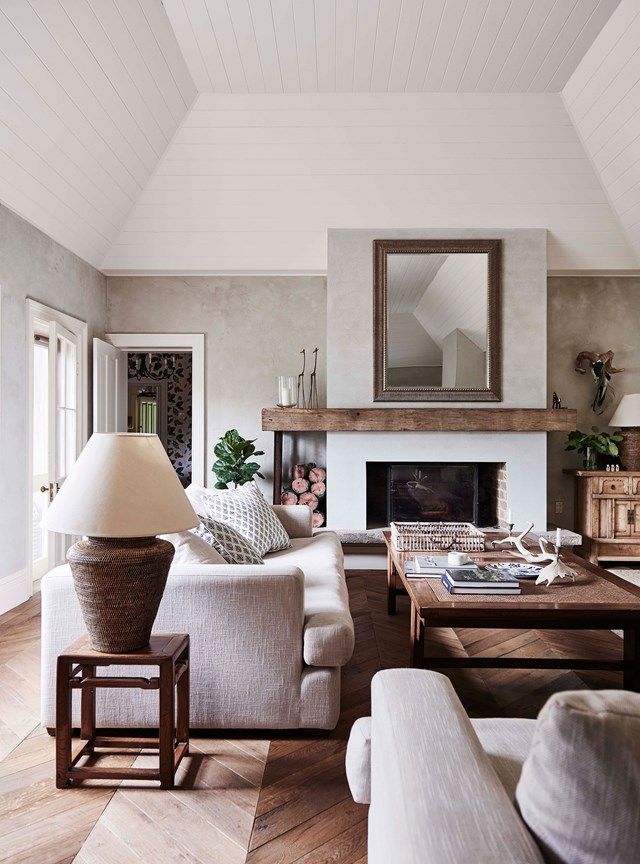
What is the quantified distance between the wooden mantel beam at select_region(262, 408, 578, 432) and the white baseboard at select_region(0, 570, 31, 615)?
227cm

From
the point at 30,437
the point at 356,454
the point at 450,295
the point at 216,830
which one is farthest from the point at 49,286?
the point at 216,830

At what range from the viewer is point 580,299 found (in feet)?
18.3

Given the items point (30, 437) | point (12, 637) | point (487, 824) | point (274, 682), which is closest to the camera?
point (487, 824)

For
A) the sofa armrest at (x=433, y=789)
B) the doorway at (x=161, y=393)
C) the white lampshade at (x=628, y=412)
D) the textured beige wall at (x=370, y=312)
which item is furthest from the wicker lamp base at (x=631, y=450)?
the doorway at (x=161, y=393)

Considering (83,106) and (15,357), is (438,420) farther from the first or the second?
(83,106)

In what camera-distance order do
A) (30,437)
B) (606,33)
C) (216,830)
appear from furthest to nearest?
1. (30,437)
2. (606,33)
3. (216,830)

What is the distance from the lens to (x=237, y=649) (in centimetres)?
212

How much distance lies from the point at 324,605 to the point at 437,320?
333cm

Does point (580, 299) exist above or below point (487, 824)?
above

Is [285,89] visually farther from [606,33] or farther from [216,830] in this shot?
[216,830]

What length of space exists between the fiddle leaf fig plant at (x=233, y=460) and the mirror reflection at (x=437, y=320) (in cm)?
135

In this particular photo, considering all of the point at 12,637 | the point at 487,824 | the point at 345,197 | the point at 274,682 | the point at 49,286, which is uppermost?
the point at 345,197

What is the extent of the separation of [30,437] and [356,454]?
2476mm

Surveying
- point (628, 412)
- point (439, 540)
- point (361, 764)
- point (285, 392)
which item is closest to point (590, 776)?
point (361, 764)
